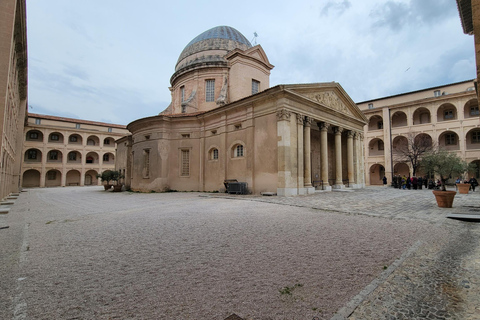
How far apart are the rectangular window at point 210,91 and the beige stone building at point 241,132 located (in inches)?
2.5

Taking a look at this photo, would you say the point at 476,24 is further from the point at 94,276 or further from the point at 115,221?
the point at 115,221

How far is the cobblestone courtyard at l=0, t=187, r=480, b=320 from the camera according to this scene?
2.61 m

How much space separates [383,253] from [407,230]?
2410mm

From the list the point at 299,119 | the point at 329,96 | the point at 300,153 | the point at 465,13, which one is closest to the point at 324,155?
the point at 300,153

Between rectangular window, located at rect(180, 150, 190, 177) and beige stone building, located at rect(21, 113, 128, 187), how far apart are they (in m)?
35.0

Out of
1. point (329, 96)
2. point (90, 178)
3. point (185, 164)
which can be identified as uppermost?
point (329, 96)

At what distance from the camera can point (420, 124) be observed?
1300 inches

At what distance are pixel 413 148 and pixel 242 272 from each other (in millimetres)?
33960

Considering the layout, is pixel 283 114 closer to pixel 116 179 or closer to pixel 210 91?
pixel 210 91

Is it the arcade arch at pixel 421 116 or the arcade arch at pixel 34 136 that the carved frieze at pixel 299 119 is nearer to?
the arcade arch at pixel 421 116

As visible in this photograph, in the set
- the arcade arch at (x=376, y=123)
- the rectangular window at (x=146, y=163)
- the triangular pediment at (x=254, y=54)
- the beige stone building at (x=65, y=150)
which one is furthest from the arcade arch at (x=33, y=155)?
the arcade arch at (x=376, y=123)

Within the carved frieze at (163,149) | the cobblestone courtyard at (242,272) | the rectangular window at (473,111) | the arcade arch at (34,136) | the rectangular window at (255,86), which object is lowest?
the cobblestone courtyard at (242,272)

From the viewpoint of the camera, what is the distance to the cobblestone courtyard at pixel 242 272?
8.56ft

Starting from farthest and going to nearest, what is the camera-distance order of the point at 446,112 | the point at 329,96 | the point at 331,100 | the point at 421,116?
the point at 421,116
the point at 446,112
the point at 331,100
the point at 329,96
